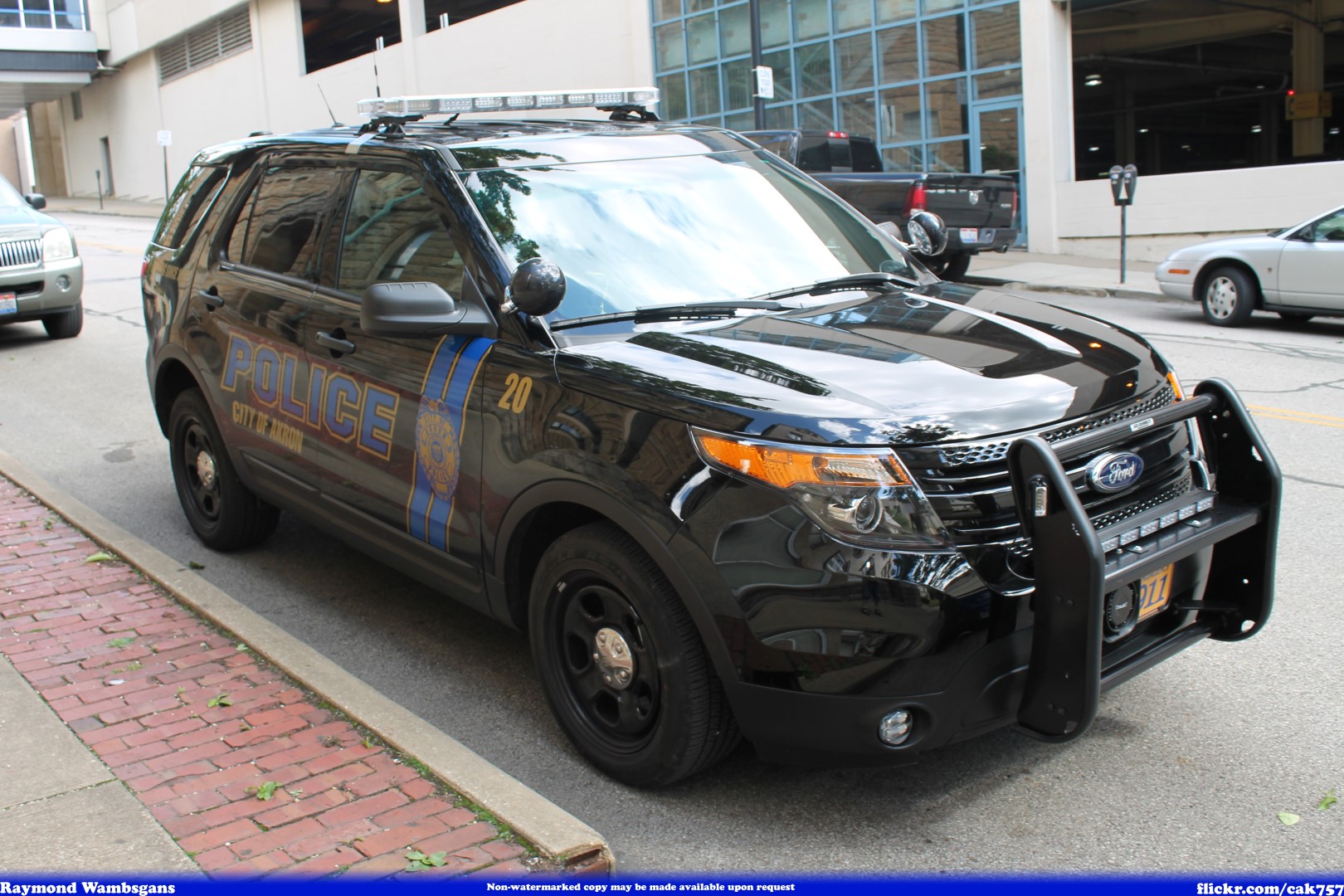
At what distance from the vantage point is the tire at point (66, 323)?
13492mm

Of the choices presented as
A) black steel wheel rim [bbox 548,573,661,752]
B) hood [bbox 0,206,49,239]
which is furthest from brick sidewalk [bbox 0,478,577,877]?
hood [bbox 0,206,49,239]

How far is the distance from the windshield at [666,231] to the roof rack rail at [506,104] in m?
0.75

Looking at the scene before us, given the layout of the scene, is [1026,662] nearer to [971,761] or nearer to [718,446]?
[971,761]

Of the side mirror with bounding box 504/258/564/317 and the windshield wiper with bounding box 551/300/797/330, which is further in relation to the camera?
the windshield wiper with bounding box 551/300/797/330

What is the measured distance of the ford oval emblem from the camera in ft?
11.0

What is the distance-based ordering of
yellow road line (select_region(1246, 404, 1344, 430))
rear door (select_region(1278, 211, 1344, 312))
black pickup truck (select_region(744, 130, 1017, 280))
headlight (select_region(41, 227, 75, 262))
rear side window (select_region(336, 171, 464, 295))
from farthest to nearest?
black pickup truck (select_region(744, 130, 1017, 280)) → headlight (select_region(41, 227, 75, 262)) → rear door (select_region(1278, 211, 1344, 312)) → yellow road line (select_region(1246, 404, 1344, 430)) → rear side window (select_region(336, 171, 464, 295))

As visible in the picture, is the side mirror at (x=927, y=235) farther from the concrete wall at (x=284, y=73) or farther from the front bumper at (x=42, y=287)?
the concrete wall at (x=284, y=73)

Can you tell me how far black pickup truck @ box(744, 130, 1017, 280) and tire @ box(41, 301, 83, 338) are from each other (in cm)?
826

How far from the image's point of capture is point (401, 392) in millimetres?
4383

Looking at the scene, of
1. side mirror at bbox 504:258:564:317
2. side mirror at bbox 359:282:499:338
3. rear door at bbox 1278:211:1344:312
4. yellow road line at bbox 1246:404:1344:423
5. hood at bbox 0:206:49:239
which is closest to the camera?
side mirror at bbox 504:258:564:317

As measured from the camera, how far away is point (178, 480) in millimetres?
6352

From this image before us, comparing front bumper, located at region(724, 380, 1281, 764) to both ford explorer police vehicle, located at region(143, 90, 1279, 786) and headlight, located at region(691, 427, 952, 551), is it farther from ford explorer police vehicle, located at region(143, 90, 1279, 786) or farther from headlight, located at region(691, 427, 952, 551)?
headlight, located at region(691, 427, 952, 551)

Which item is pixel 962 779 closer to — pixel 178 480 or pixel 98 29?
pixel 178 480

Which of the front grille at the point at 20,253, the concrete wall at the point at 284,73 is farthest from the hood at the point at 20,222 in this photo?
the concrete wall at the point at 284,73
